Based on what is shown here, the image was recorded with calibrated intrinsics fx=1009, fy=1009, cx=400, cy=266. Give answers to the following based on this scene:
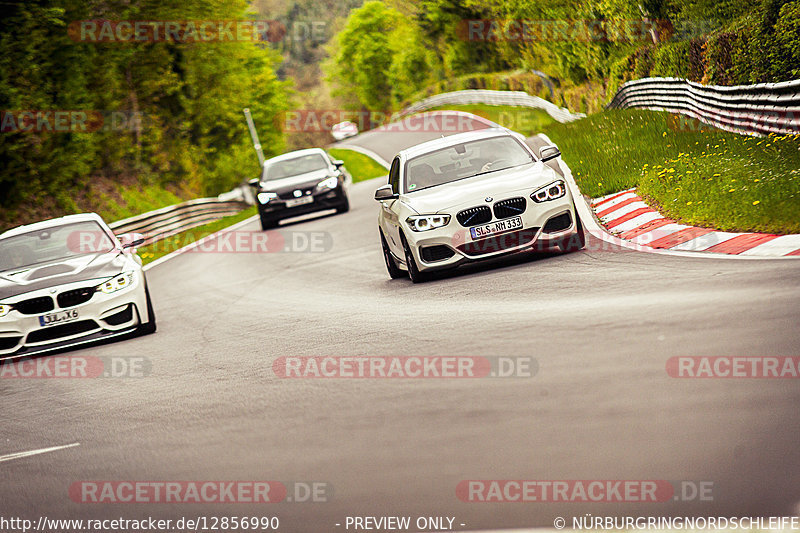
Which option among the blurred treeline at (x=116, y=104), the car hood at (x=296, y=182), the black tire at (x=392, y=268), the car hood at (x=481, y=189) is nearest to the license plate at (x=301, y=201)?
the car hood at (x=296, y=182)

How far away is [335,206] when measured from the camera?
2411cm

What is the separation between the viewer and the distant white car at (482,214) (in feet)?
35.4

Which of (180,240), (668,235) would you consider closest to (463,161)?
(668,235)

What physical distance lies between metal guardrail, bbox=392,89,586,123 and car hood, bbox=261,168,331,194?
14.0 metres

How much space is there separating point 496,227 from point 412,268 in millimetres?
1137

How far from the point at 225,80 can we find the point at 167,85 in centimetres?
623

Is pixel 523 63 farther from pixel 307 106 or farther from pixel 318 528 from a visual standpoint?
pixel 307 106

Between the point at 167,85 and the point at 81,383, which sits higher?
the point at 167,85

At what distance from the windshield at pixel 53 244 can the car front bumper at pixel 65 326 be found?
102 cm

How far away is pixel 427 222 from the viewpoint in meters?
10.9

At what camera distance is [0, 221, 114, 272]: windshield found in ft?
39.5

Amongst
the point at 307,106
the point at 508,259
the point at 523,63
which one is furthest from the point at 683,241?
the point at 307,106

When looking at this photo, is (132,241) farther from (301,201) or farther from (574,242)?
(301,201)

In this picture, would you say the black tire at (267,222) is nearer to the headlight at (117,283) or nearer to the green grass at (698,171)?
the green grass at (698,171)
